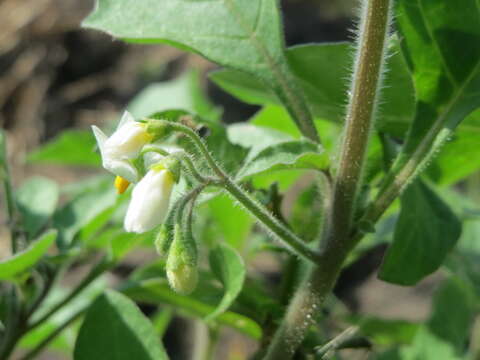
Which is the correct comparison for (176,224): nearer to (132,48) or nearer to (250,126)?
(250,126)

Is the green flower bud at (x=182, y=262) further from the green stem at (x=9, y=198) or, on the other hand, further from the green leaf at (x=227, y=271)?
the green stem at (x=9, y=198)

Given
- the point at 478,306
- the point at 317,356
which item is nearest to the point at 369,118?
→ the point at 317,356

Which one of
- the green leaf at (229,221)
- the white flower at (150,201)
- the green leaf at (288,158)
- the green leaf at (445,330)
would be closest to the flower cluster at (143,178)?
the white flower at (150,201)

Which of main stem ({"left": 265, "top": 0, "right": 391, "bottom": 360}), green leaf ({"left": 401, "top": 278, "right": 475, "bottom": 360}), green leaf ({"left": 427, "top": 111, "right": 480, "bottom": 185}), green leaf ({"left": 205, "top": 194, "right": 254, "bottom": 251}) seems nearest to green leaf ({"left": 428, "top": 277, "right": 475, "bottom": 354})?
green leaf ({"left": 401, "top": 278, "right": 475, "bottom": 360})

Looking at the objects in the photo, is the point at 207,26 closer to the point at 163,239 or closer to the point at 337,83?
the point at 337,83

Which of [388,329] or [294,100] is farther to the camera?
[388,329]

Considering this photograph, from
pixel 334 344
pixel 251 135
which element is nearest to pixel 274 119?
pixel 251 135

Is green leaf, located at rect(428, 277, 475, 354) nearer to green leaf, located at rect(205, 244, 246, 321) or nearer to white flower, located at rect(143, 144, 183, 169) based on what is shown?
green leaf, located at rect(205, 244, 246, 321)
